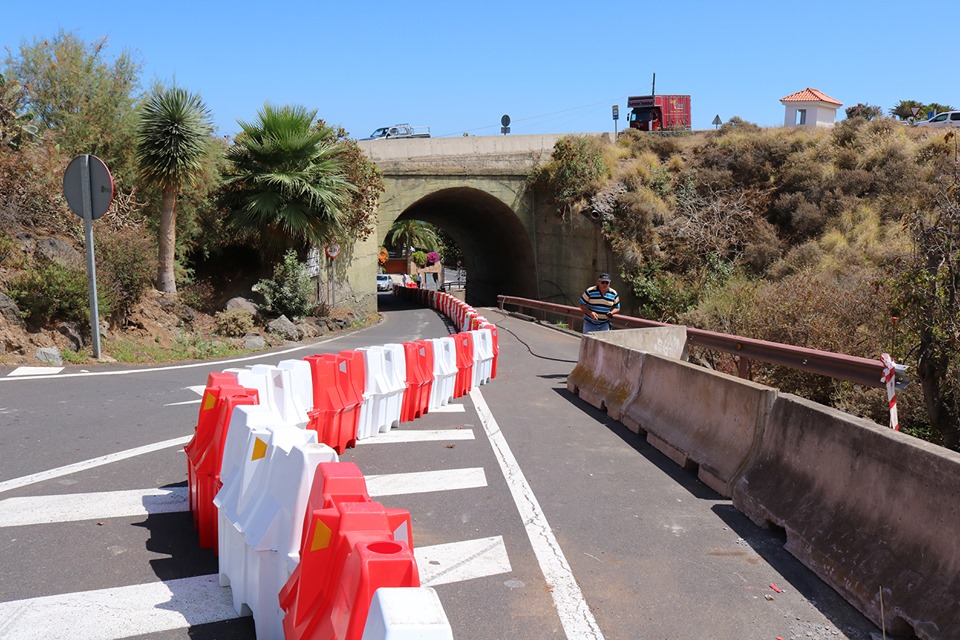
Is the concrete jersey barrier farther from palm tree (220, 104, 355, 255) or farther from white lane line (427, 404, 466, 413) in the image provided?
palm tree (220, 104, 355, 255)

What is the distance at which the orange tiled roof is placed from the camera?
45.2 metres

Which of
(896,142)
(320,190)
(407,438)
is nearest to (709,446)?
(407,438)

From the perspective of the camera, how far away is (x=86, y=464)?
6.59 metres

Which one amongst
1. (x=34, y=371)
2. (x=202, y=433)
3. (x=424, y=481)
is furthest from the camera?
(x=34, y=371)

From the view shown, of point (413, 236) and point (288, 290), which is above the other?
point (413, 236)

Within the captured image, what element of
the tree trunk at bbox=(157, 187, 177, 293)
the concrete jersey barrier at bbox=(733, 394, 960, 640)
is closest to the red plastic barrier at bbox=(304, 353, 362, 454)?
the concrete jersey barrier at bbox=(733, 394, 960, 640)

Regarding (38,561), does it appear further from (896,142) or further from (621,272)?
(896,142)

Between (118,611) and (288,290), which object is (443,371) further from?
(288,290)

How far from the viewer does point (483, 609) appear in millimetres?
4246

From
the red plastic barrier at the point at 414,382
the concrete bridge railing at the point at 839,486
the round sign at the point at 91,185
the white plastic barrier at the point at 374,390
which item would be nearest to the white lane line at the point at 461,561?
the concrete bridge railing at the point at 839,486

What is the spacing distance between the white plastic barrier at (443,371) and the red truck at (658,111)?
38710 mm

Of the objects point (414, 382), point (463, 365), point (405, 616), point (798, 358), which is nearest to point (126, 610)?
point (405, 616)

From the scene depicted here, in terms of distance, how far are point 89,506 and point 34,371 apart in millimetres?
6413

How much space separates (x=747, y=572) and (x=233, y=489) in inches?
127
